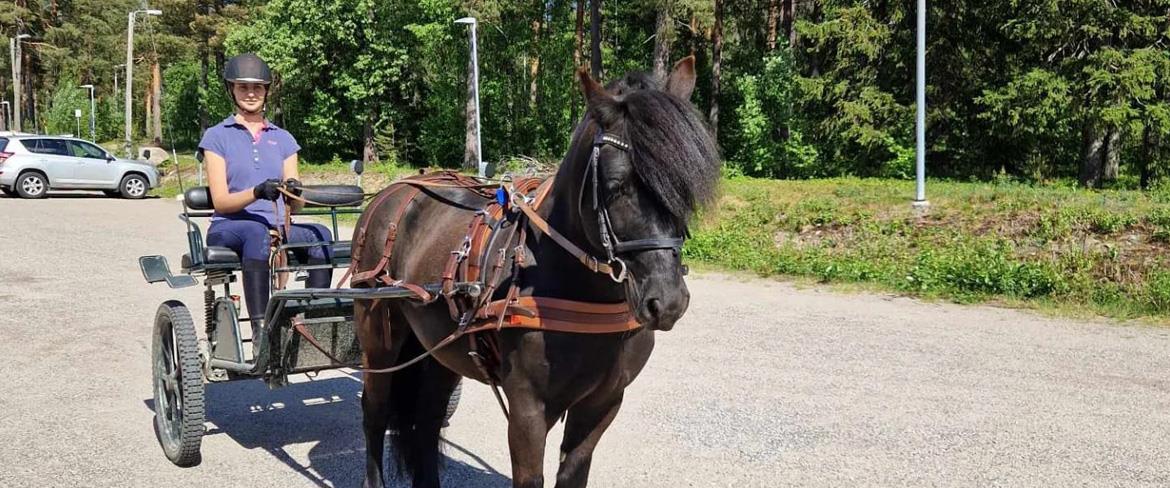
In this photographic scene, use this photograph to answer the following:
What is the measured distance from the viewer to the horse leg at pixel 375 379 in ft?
14.4

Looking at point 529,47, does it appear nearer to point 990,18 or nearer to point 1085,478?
point 990,18

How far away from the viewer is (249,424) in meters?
5.91

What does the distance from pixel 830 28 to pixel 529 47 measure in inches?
620

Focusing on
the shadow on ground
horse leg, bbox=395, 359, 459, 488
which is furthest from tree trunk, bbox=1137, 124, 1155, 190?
horse leg, bbox=395, 359, 459, 488

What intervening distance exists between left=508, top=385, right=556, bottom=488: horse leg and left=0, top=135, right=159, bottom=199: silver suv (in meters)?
27.1

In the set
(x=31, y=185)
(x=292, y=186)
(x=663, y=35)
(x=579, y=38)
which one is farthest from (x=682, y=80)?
(x=579, y=38)

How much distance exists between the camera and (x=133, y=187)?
2677 centimetres

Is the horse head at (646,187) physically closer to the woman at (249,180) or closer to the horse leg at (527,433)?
the horse leg at (527,433)

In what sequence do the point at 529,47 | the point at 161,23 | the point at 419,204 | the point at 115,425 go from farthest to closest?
the point at 161,23 → the point at 529,47 → the point at 115,425 → the point at 419,204

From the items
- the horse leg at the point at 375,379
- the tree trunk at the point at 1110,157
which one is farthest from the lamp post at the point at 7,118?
the horse leg at the point at 375,379

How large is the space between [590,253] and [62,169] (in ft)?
90.4

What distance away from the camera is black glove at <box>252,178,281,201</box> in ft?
15.4

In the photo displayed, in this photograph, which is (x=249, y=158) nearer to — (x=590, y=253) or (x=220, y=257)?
(x=220, y=257)

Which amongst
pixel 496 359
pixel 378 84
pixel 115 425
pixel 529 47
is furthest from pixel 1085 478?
pixel 378 84
